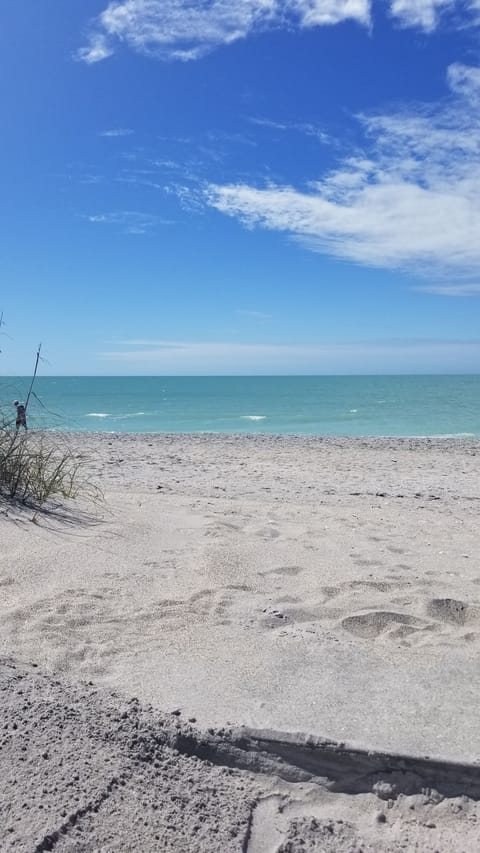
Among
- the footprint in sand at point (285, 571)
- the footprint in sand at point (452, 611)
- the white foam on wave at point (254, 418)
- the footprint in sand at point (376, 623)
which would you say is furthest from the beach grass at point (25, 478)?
the white foam on wave at point (254, 418)

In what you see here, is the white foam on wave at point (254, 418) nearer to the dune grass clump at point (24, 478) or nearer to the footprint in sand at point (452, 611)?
the dune grass clump at point (24, 478)

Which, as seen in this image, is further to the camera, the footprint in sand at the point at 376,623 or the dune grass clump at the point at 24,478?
the dune grass clump at the point at 24,478

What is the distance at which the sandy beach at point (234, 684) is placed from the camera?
1940 millimetres

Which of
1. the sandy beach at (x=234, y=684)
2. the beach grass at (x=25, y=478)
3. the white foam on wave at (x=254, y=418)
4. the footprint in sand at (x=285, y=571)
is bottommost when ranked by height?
the white foam on wave at (x=254, y=418)

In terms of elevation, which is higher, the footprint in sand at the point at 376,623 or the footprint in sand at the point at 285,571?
the footprint in sand at the point at 285,571

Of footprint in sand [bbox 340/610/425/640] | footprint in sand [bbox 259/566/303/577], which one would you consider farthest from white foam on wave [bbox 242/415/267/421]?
footprint in sand [bbox 340/610/425/640]

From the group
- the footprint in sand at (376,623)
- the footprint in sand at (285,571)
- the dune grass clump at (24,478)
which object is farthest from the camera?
the dune grass clump at (24,478)

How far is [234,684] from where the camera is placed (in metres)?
2.61

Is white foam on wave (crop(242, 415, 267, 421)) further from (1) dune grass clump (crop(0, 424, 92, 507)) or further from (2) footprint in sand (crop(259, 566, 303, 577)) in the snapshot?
(2) footprint in sand (crop(259, 566, 303, 577))

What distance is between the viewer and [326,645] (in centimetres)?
302

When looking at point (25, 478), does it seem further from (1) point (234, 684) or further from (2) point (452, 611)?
(2) point (452, 611)

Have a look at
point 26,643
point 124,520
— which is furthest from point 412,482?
point 26,643

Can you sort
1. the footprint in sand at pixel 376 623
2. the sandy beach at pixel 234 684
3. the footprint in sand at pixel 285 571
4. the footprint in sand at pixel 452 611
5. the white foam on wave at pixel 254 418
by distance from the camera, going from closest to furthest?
1. the sandy beach at pixel 234 684
2. the footprint in sand at pixel 376 623
3. the footprint in sand at pixel 452 611
4. the footprint in sand at pixel 285 571
5. the white foam on wave at pixel 254 418

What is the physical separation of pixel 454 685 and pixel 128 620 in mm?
1630
